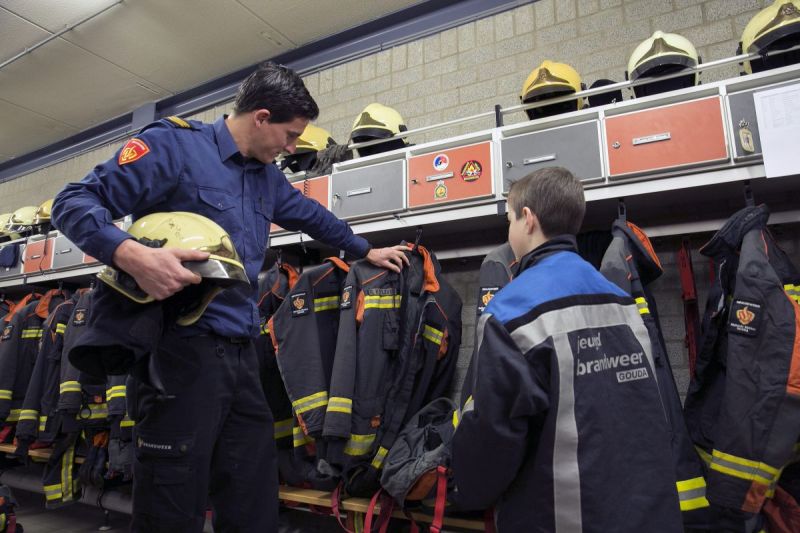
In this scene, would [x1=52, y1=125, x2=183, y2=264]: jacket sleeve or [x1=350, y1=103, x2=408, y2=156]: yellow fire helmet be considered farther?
[x1=350, y1=103, x2=408, y2=156]: yellow fire helmet

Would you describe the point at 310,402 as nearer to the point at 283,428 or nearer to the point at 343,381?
the point at 343,381

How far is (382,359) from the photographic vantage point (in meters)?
2.21

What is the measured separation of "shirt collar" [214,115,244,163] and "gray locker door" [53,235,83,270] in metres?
2.94

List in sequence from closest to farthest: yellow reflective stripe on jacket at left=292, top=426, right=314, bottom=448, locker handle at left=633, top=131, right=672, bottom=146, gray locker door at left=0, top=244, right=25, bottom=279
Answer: locker handle at left=633, top=131, right=672, bottom=146 < yellow reflective stripe on jacket at left=292, top=426, right=314, bottom=448 < gray locker door at left=0, top=244, right=25, bottom=279

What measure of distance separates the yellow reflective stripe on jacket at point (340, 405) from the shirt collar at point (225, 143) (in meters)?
1.07

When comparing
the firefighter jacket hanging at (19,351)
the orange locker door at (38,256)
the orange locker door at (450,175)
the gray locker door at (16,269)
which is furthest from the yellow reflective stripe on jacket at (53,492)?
the orange locker door at (450,175)

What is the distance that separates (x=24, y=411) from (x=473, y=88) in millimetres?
3660

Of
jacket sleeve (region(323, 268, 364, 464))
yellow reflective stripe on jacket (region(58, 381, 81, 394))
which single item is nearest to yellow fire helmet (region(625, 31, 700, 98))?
jacket sleeve (region(323, 268, 364, 464))

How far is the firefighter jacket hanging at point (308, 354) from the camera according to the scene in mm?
2238

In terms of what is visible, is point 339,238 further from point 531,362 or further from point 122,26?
point 122,26

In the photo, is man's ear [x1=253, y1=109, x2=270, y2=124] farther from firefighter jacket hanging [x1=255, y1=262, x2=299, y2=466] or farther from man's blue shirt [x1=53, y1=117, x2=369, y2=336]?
firefighter jacket hanging [x1=255, y1=262, x2=299, y2=466]

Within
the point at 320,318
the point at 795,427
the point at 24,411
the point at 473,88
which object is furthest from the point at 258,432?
the point at 24,411

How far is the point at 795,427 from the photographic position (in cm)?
151

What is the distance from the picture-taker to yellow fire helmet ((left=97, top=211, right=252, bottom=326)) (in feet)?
3.95
